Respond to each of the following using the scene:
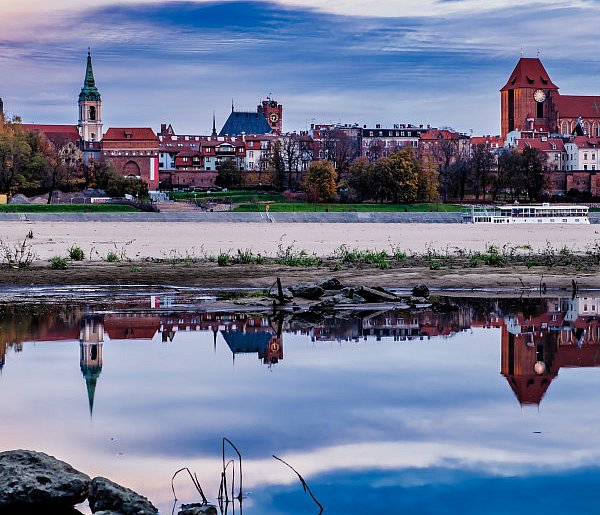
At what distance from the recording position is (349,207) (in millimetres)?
98812

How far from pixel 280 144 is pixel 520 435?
136820mm

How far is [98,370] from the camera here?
1517 centimetres

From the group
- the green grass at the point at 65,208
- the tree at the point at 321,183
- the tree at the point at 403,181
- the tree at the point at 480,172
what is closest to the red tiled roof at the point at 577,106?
the tree at the point at 480,172

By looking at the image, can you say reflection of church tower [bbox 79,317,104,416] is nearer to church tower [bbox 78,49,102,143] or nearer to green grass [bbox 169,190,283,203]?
green grass [bbox 169,190,283,203]

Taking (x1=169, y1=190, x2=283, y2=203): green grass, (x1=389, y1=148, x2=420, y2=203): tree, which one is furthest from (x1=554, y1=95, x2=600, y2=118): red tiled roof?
(x1=389, y1=148, x2=420, y2=203): tree

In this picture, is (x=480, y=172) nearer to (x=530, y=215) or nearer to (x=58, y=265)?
(x=530, y=215)

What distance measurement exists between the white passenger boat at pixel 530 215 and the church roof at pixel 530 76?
303 feet

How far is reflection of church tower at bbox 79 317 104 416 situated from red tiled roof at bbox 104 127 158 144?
5288 inches

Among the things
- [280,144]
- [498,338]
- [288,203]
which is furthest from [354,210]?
[498,338]

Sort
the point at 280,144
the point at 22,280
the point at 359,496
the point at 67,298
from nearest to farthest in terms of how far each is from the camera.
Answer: the point at 359,496, the point at 67,298, the point at 22,280, the point at 280,144

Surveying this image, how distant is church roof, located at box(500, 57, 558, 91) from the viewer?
182 m

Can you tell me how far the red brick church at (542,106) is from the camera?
18038 centimetres

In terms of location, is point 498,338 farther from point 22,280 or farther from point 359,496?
point 22,280

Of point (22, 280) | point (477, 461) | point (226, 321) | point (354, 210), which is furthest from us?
point (354, 210)
